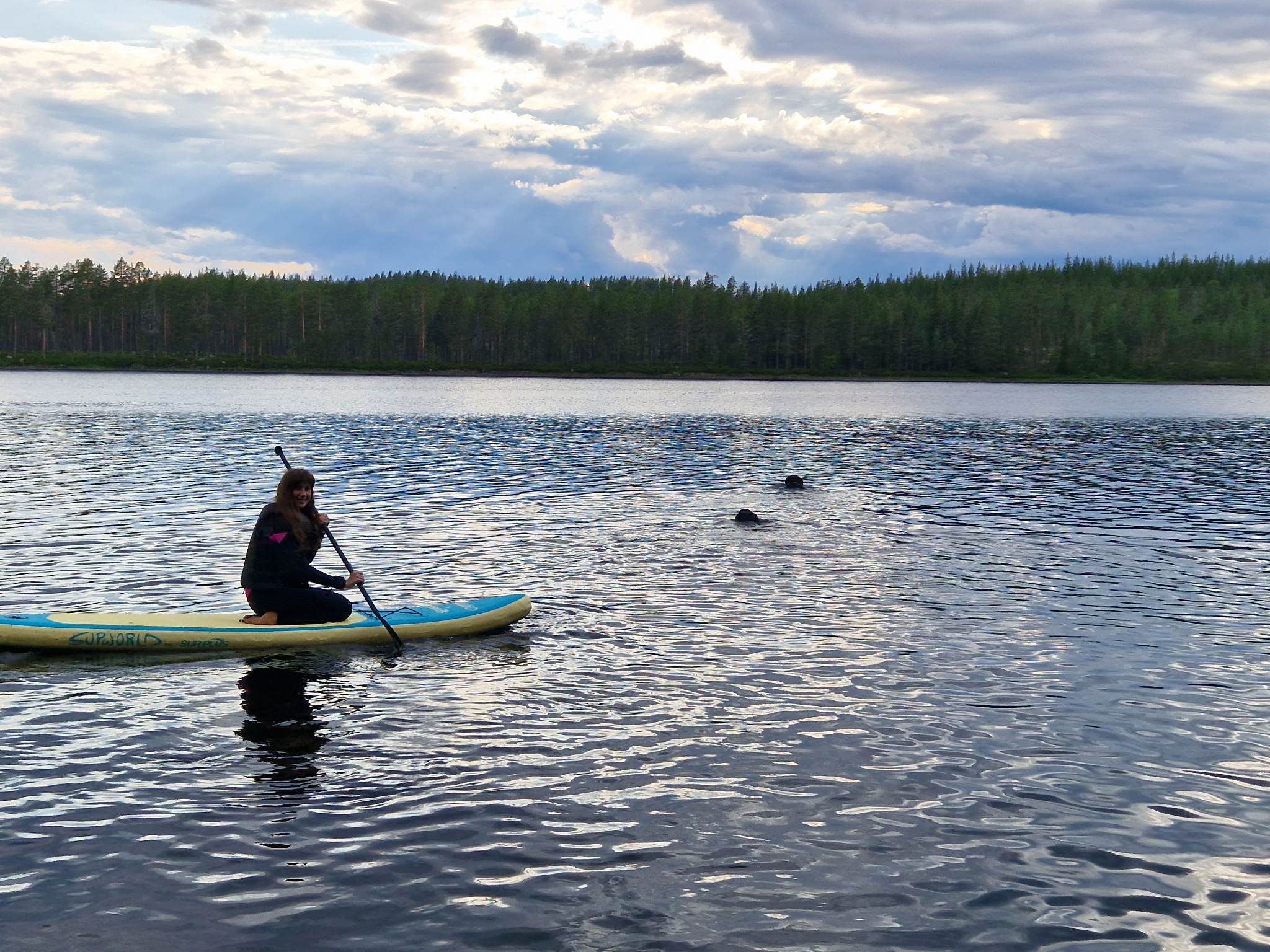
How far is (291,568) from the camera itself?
1582cm

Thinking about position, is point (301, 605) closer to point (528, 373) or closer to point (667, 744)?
point (667, 744)

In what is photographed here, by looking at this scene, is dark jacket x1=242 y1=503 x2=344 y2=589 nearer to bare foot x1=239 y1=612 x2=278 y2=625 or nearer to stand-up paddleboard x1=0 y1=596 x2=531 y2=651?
bare foot x1=239 y1=612 x2=278 y2=625

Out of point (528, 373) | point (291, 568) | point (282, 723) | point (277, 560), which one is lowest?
point (282, 723)

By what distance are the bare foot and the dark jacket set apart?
41cm

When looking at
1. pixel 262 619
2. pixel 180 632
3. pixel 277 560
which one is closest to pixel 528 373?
pixel 262 619

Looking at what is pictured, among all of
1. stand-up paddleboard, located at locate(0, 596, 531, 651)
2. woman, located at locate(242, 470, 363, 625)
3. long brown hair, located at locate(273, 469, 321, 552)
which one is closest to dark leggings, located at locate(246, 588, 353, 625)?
woman, located at locate(242, 470, 363, 625)

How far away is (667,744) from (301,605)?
6621 millimetres

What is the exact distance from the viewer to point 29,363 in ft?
604

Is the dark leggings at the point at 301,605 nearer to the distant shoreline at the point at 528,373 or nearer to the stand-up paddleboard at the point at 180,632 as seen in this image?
the stand-up paddleboard at the point at 180,632

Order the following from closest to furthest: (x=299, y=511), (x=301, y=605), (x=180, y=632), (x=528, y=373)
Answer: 1. (x=299, y=511)
2. (x=180, y=632)
3. (x=301, y=605)
4. (x=528, y=373)

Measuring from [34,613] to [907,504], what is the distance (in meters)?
25.7

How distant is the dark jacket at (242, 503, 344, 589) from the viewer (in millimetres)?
15367

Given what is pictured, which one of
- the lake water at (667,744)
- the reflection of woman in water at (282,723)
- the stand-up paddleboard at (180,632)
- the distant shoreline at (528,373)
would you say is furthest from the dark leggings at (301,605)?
the distant shoreline at (528,373)

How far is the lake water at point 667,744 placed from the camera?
8.26m
